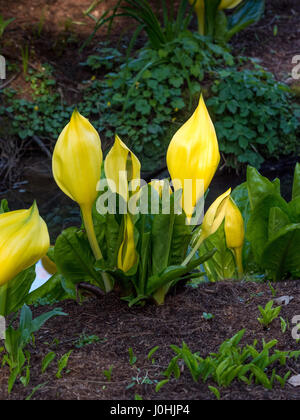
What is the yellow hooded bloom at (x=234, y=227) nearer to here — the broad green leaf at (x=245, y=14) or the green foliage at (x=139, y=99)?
the green foliage at (x=139, y=99)

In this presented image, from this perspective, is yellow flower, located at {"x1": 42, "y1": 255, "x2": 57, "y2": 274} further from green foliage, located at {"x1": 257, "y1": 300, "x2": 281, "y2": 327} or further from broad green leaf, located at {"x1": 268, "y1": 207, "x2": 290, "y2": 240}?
green foliage, located at {"x1": 257, "y1": 300, "x2": 281, "y2": 327}

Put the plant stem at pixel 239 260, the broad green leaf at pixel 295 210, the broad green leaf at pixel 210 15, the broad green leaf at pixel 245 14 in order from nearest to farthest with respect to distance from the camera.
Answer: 1. the broad green leaf at pixel 295 210
2. the plant stem at pixel 239 260
3. the broad green leaf at pixel 210 15
4. the broad green leaf at pixel 245 14

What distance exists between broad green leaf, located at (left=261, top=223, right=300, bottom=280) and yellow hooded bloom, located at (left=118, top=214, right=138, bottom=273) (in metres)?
0.45

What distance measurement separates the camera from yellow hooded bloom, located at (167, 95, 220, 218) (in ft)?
4.28

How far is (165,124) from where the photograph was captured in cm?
541

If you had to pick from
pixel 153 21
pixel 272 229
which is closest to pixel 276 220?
pixel 272 229

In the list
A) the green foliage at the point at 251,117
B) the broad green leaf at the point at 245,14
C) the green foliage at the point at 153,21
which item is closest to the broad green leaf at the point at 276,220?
the green foliage at the point at 251,117

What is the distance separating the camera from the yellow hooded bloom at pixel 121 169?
4.35 feet

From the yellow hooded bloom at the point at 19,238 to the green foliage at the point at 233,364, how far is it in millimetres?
365

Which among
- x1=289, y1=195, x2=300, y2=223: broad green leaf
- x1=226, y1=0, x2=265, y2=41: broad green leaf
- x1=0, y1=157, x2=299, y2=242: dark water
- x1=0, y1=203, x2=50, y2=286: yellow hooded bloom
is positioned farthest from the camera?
x1=226, y1=0, x2=265, y2=41: broad green leaf

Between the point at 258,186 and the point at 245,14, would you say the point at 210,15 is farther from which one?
the point at 258,186

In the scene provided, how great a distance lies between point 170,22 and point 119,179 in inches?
173

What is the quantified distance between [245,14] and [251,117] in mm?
1364

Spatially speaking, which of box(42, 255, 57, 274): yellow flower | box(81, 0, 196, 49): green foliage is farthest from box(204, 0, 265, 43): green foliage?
box(42, 255, 57, 274): yellow flower
